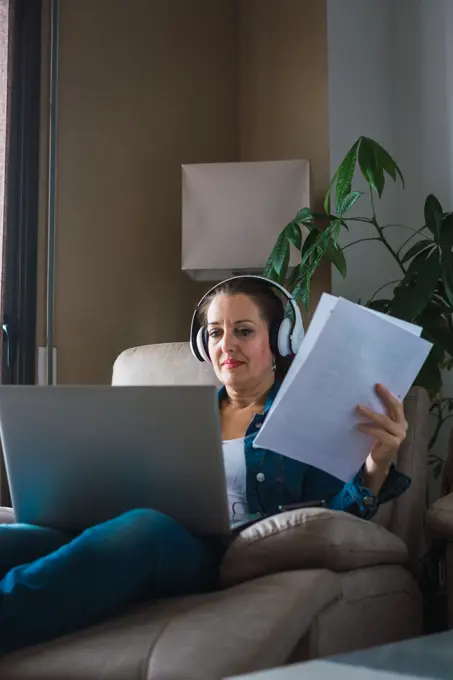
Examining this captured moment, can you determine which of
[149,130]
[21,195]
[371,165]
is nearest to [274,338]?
[371,165]

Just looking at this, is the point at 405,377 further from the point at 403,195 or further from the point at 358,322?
the point at 403,195

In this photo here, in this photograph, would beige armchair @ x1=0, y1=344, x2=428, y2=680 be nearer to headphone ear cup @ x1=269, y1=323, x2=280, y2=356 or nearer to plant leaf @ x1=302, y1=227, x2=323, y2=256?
headphone ear cup @ x1=269, y1=323, x2=280, y2=356

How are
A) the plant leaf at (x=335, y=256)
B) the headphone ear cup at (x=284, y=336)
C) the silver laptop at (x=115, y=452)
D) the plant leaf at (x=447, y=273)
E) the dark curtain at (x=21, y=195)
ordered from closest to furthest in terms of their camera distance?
the silver laptop at (x=115, y=452) → the headphone ear cup at (x=284, y=336) → the plant leaf at (x=447, y=273) → the plant leaf at (x=335, y=256) → the dark curtain at (x=21, y=195)

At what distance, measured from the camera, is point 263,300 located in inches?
67.3

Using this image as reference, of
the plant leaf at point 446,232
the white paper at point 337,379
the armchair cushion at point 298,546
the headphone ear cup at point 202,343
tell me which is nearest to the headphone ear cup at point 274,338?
the headphone ear cup at point 202,343

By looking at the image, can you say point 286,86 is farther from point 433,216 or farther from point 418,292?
point 418,292

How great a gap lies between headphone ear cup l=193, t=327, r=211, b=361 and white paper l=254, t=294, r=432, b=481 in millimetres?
438

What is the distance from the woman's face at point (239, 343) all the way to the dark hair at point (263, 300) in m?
0.01

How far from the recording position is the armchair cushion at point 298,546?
1.21 metres

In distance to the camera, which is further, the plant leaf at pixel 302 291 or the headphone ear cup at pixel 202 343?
the plant leaf at pixel 302 291

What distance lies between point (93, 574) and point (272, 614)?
0.24 m

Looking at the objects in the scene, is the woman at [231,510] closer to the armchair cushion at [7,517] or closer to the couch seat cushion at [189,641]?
the couch seat cushion at [189,641]

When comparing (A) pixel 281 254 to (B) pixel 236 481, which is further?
(A) pixel 281 254

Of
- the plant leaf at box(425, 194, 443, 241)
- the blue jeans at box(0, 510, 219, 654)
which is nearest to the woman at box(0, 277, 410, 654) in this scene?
the blue jeans at box(0, 510, 219, 654)
